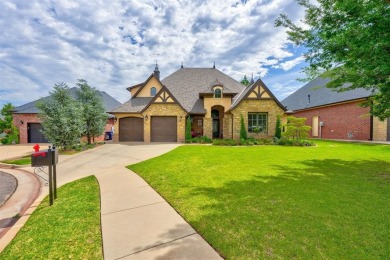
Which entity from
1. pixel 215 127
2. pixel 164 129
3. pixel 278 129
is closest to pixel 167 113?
pixel 164 129

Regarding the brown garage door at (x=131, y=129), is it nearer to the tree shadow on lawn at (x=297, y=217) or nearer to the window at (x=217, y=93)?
the window at (x=217, y=93)

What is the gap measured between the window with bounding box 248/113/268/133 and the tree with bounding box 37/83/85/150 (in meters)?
15.2

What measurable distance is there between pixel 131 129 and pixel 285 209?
59.5 feet

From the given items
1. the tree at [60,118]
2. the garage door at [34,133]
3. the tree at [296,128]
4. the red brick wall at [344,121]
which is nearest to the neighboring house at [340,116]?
the red brick wall at [344,121]

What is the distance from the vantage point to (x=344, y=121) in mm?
20469

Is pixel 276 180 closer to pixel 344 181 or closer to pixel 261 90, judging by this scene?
pixel 344 181

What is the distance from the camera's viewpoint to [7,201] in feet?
16.4

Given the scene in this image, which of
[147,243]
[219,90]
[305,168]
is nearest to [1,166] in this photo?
[147,243]

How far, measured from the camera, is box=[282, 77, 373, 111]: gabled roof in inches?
766

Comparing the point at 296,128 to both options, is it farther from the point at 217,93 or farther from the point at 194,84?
the point at 194,84

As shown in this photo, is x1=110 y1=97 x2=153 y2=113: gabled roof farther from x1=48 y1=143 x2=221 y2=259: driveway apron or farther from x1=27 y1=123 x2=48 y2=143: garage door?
x1=48 y1=143 x2=221 y2=259: driveway apron

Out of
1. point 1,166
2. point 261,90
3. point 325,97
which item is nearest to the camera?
point 1,166

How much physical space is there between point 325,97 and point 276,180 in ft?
78.1

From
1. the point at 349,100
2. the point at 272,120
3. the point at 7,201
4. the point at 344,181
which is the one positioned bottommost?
the point at 7,201
